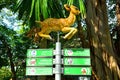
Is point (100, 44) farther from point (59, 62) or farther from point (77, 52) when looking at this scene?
point (59, 62)

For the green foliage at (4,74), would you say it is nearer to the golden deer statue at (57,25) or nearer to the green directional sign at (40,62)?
the golden deer statue at (57,25)

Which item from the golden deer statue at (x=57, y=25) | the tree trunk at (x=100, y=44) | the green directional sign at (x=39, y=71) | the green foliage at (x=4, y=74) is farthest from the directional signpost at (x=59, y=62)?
the green foliage at (x=4, y=74)

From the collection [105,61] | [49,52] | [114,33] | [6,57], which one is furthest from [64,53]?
[6,57]

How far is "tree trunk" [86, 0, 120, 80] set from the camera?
8.30 metres

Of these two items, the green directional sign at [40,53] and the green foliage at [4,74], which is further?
the green foliage at [4,74]

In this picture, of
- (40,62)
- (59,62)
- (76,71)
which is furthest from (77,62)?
(40,62)

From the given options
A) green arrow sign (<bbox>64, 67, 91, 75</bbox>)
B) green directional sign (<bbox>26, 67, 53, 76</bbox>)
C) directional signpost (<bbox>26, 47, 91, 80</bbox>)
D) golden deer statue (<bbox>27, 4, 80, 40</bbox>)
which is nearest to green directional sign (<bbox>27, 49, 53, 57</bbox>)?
directional signpost (<bbox>26, 47, 91, 80</bbox>)

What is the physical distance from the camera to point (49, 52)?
5.08 meters

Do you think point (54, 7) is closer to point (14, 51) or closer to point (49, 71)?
point (49, 71)

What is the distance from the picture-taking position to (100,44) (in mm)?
8469

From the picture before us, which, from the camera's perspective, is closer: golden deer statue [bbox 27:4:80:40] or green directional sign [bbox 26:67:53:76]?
green directional sign [bbox 26:67:53:76]

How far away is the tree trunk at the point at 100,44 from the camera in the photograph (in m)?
8.30

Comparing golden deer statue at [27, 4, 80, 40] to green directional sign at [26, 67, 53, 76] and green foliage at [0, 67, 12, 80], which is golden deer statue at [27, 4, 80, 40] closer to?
green directional sign at [26, 67, 53, 76]

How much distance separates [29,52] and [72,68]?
622 millimetres
